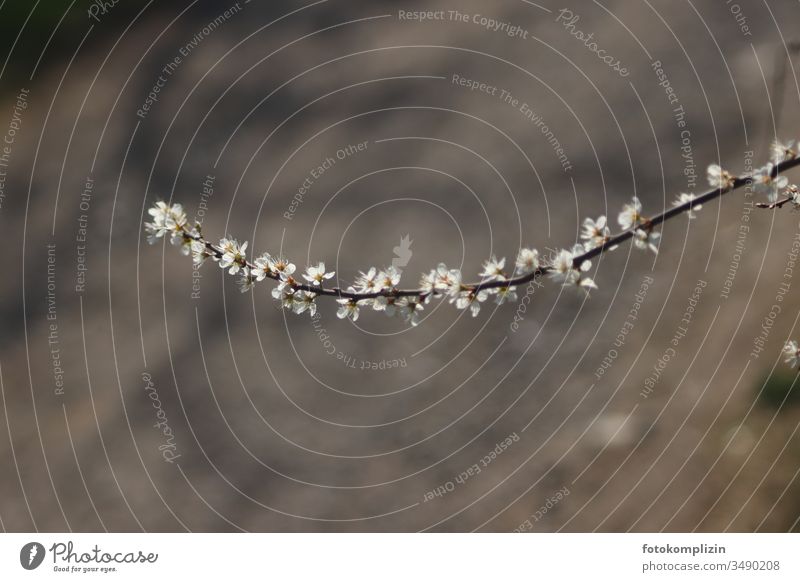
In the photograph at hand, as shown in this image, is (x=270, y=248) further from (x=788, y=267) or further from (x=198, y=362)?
(x=788, y=267)

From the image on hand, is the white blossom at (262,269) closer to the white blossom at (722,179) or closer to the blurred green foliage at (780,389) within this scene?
the white blossom at (722,179)

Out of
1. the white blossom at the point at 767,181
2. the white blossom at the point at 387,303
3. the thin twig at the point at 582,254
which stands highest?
the white blossom at the point at 767,181

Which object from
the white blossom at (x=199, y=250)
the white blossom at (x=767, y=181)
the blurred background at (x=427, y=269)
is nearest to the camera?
the white blossom at (x=767, y=181)

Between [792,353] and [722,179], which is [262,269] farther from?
[792,353]

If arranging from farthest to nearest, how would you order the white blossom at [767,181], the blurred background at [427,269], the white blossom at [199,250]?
the blurred background at [427,269] < the white blossom at [199,250] < the white blossom at [767,181]

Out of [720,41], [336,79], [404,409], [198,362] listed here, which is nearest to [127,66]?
[336,79]

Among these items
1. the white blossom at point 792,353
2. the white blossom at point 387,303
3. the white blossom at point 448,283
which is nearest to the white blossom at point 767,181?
the white blossom at point 448,283

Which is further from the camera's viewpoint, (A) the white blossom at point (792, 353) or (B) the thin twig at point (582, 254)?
(A) the white blossom at point (792, 353)
